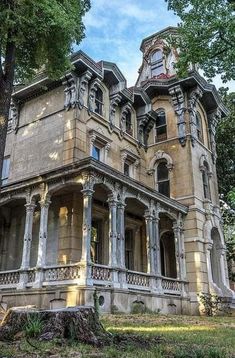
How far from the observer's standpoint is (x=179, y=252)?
63.6 feet

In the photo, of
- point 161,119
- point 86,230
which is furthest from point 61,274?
point 161,119

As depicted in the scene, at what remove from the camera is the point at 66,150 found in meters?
17.8

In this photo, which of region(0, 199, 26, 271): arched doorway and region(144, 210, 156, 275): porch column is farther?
region(0, 199, 26, 271): arched doorway

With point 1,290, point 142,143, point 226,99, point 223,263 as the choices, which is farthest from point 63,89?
point 226,99

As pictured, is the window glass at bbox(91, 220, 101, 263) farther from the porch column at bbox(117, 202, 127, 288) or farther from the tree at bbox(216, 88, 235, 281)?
the tree at bbox(216, 88, 235, 281)

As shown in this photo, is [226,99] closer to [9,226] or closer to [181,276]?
[181,276]

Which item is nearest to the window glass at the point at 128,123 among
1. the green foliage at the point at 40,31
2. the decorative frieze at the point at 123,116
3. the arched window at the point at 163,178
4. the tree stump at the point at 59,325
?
the decorative frieze at the point at 123,116

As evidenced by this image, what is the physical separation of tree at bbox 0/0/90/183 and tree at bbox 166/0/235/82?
3620 millimetres

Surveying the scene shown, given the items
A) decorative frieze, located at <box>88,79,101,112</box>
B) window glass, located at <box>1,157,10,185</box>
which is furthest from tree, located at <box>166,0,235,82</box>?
window glass, located at <box>1,157,10,185</box>

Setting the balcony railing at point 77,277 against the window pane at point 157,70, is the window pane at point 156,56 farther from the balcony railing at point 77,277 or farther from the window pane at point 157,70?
the balcony railing at point 77,277

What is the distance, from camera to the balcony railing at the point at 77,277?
13469 mm

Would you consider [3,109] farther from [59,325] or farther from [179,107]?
[179,107]

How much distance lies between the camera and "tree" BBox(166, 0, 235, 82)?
39.0 feet

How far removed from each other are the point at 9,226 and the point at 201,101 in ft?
50.3
